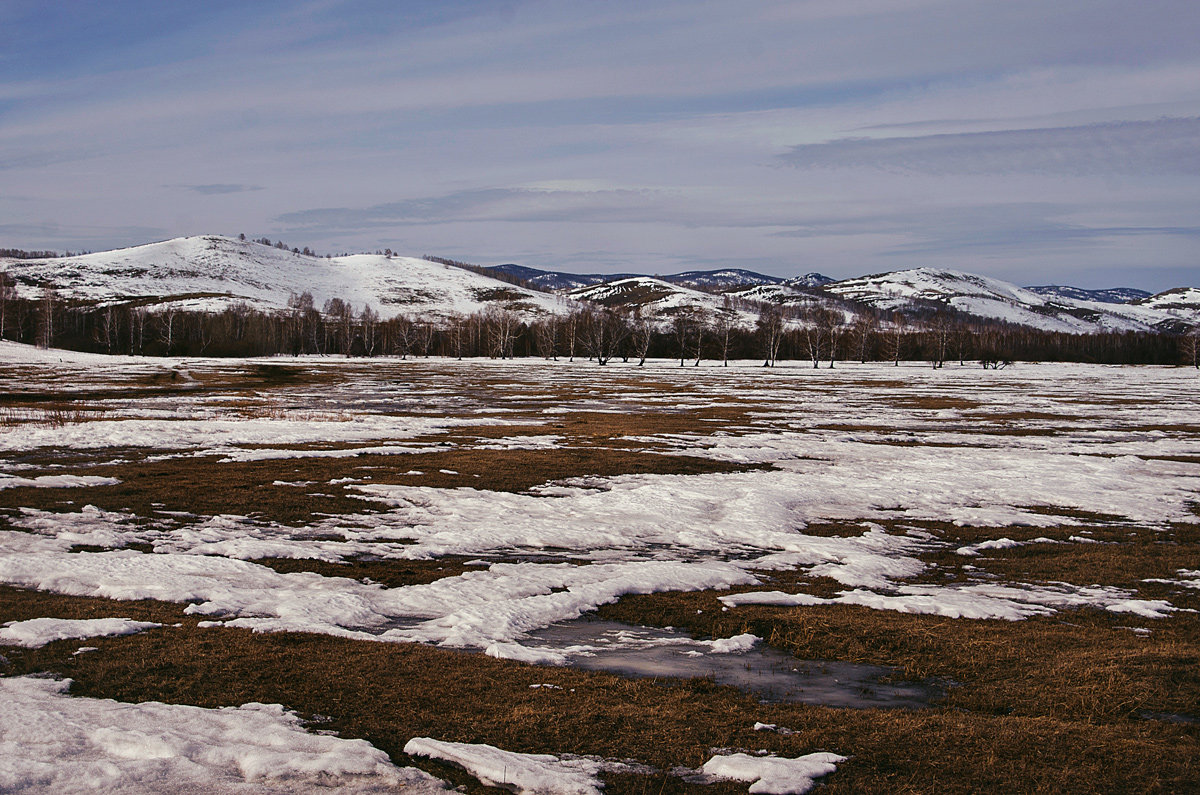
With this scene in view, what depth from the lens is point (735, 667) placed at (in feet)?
25.7

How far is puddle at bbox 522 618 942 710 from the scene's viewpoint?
713cm

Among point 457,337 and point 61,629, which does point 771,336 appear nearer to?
point 457,337

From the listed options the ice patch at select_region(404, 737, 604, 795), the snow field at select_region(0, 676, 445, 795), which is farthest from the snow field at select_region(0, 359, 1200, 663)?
the snow field at select_region(0, 676, 445, 795)

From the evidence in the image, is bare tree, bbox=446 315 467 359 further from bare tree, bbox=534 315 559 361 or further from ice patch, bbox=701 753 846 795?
ice patch, bbox=701 753 846 795

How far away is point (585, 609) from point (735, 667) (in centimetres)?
239

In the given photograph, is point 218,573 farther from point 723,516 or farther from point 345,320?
point 345,320

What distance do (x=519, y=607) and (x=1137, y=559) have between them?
31.7ft

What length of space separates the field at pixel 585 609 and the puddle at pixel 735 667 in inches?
3.0

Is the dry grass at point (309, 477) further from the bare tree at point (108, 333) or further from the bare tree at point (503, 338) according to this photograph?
the bare tree at point (108, 333)

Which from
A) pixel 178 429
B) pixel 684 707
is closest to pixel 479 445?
pixel 178 429

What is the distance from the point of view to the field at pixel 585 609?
5.66 meters

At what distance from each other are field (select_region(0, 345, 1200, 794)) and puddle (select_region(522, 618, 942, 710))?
0.25 ft

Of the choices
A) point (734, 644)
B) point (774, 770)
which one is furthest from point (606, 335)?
point (774, 770)

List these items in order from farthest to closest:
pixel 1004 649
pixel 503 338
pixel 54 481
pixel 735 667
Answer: pixel 503 338, pixel 54 481, pixel 1004 649, pixel 735 667
